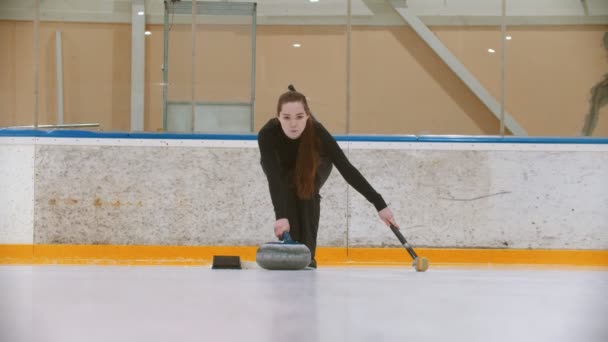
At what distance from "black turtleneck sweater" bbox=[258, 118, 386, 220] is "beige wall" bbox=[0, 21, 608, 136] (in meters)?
2.13

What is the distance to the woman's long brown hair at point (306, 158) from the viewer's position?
3.98 meters

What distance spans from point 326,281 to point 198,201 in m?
2.74

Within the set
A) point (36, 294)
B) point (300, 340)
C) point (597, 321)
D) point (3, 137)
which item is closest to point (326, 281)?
point (36, 294)

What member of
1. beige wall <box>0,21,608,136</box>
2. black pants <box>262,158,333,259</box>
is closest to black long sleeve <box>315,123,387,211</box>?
black pants <box>262,158,333,259</box>

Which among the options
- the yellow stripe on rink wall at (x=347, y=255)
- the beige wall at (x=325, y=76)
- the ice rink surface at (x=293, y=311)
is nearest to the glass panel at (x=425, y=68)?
the beige wall at (x=325, y=76)

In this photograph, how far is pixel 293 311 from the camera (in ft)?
6.52

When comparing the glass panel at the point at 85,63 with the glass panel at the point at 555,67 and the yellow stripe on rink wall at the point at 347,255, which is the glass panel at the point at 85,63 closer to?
the yellow stripe on rink wall at the point at 347,255

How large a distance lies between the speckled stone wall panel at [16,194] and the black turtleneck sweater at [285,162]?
7.82 feet

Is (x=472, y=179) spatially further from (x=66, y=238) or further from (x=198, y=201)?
(x=66, y=238)

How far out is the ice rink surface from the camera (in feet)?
5.20

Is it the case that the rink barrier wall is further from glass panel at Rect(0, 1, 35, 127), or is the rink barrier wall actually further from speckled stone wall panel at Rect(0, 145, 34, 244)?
glass panel at Rect(0, 1, 35, 127)

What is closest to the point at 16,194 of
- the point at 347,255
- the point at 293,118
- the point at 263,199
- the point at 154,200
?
the point at 154,200

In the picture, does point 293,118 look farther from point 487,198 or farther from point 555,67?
point 555,67

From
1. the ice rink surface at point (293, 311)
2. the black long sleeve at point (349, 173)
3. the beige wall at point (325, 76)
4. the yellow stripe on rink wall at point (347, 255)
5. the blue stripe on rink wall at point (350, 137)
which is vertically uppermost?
the beige wall at point (325, 76)
